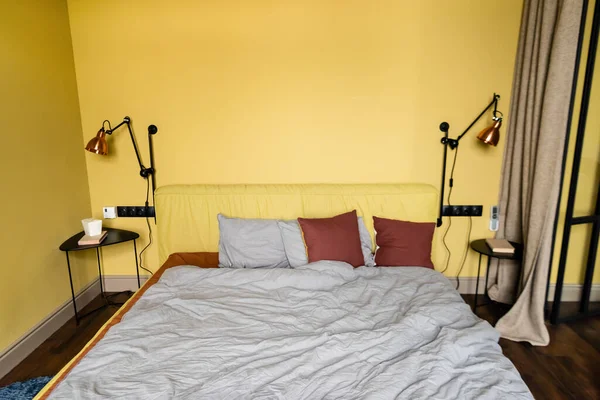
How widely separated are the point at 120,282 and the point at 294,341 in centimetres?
215

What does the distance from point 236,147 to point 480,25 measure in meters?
2.07

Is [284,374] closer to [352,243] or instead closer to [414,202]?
[352,243]

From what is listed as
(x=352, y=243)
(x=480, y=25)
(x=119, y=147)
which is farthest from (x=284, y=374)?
(x=480, y=25)

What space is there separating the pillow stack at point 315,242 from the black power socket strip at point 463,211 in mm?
454

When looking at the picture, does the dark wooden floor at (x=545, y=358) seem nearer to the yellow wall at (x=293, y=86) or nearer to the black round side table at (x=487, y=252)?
the black round side table at (x=487, y=252)

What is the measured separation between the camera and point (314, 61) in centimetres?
273

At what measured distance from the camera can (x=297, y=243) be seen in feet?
8.03

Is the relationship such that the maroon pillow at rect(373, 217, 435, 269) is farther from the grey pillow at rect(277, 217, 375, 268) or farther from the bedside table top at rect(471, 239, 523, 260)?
the bedside table top at rect(471, 239, 523, 260)

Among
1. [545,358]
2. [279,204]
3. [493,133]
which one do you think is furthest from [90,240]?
[545,358]

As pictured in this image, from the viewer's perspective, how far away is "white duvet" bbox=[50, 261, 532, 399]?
4.34 feet

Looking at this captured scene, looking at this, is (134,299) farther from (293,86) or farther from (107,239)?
(293,86)

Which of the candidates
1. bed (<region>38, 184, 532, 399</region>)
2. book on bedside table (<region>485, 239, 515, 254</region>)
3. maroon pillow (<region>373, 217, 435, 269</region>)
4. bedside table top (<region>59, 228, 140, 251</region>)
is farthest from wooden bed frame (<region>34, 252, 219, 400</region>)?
book on bedside table (<region>485, 239, 515, 254</region>)

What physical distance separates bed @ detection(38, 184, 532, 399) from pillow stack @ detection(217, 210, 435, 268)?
0.43ft

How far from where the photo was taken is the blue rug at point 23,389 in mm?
1880
